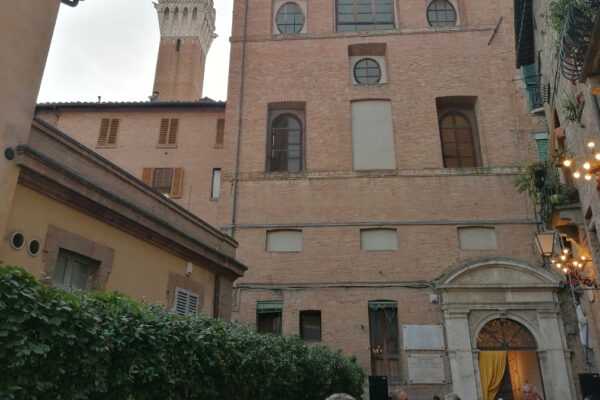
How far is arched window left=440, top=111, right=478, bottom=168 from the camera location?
20.1 m

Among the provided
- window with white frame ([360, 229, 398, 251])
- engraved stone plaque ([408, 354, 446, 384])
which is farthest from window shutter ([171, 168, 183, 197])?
engraved stone plaque ([408, 354, 446, 384])

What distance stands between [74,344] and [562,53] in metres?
7.75

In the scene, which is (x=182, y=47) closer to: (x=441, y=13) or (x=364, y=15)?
(x=364, y=15)

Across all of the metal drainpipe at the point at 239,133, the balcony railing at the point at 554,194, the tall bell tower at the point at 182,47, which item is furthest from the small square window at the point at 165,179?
the tall bell tower at the point at 182,47

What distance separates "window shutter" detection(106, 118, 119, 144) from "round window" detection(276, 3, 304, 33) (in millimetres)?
8011

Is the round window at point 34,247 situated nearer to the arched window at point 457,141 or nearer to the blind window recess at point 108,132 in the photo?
the blind window recess at point 108,132

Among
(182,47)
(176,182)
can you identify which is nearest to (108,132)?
(176,182)

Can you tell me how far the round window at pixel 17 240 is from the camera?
713 centimetres

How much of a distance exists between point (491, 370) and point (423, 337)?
2259mm

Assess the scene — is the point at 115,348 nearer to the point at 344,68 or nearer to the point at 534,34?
the point at 534,34

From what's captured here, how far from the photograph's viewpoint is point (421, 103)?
799 inches

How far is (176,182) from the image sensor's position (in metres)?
21.3

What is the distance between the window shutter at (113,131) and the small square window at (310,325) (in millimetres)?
11050

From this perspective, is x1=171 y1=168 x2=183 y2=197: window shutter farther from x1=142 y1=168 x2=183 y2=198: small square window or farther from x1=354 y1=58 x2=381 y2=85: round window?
x1=354 y1=58 x2=381 y2=85: round window
